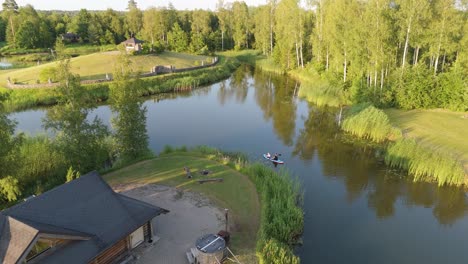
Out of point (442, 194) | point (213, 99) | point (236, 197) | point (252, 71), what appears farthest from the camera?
point (252, 71)

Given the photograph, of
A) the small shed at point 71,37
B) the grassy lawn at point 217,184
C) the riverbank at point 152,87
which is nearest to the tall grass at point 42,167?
the grassy lawn at point 217,184

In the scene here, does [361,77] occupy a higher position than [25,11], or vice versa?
[25,11]

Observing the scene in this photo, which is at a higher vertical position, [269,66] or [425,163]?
[269,66]

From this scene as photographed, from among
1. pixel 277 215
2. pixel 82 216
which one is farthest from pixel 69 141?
pixel 277 215

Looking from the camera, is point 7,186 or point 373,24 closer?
point 7,186

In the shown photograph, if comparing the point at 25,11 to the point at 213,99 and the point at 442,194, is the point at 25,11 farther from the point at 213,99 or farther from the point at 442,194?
the point at 442,194

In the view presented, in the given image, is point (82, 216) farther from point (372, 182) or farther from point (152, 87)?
point (152, 87)

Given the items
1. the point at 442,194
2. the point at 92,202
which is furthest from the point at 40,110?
the point at 442,194
